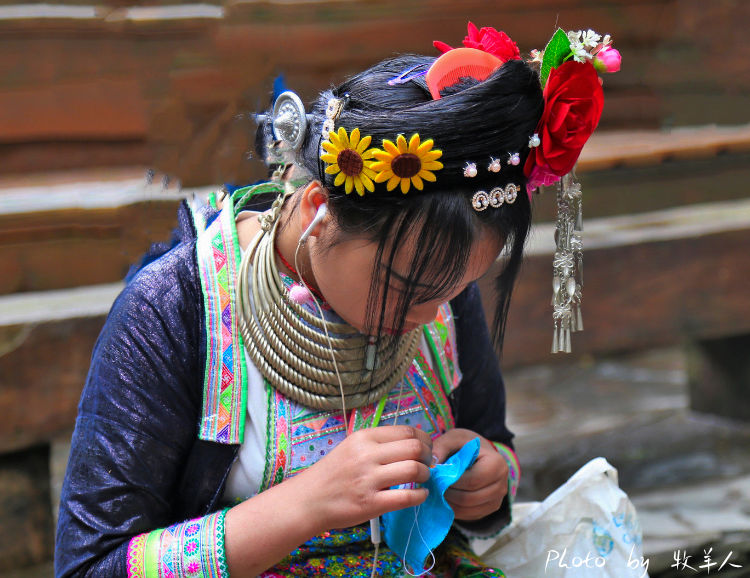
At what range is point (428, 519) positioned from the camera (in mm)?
1431

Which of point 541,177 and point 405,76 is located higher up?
point 405,76

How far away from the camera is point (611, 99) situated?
3430 mm

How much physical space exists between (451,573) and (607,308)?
1.68 meters

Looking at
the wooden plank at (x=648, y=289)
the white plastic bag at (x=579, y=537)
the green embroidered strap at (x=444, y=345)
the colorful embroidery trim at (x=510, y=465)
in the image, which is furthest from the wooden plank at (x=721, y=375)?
the green embroidered strap at (x=444, y=345)

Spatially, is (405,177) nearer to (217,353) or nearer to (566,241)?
(566,241)

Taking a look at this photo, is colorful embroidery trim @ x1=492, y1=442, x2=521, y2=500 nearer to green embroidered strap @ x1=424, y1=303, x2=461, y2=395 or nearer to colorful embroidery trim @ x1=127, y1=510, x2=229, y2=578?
green embroidered strap @ x1=424, y1=303, x2=461, y2=395

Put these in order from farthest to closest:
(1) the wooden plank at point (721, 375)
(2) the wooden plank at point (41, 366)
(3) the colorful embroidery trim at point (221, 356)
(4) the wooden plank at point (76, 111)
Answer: (1) the wooden plank at point (721, 375)
(4) the wooden plank at point (76, 111)
(2) the wooden plank at point (41, 366)
(3) the colorful embroidery trim at point (221, 356)

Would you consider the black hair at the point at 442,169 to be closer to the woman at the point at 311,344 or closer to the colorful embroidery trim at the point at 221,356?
the woman at the point at 311,344

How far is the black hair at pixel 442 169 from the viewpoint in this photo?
46.9 inches

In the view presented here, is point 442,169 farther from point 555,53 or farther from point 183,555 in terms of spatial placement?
point 183,555

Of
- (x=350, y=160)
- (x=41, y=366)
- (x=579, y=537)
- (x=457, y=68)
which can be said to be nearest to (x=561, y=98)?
(x=457, y=68)

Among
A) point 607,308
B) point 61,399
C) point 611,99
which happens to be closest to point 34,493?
point 61,399

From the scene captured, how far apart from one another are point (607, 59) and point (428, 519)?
0.76 m

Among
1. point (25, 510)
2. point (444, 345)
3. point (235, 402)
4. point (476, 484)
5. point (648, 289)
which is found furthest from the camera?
point (648, 289)
